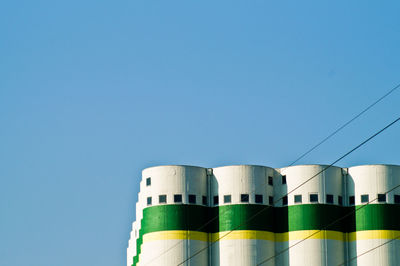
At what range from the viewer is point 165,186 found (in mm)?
90688

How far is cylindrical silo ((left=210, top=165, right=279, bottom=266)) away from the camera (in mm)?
89125

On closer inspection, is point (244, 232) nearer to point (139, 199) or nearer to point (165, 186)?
point (165, 186)

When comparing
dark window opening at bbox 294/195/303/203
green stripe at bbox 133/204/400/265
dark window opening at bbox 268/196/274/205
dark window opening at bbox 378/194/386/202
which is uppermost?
dark window opening at bbox 268/196/274/205

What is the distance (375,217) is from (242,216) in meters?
12.7

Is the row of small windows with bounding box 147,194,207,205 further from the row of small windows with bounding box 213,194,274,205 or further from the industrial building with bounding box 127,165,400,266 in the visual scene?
the row of small windows with bounding box 213,194,274,205

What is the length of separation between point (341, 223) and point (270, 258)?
766 centimetres

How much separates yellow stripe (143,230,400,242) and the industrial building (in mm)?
95

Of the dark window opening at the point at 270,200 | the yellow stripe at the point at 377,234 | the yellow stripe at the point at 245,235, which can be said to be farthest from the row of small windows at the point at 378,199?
the yellow stripe at the point at 245,235

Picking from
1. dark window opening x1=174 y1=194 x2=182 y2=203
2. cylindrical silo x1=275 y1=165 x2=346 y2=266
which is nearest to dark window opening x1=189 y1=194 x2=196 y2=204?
dark window opening x1=174 y1=194 x2=182 y2=203

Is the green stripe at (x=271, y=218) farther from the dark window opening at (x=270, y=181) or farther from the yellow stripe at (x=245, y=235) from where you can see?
the dark window opening at (x=270, y=181)

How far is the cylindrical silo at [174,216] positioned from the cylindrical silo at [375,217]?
14608mm

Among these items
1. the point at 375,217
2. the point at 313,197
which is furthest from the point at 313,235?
the point at 375,217

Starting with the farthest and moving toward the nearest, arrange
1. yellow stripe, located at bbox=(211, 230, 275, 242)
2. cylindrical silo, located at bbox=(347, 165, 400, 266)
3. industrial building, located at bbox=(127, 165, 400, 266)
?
yellow stripe, located at bbox=(211, 230, 275, 242) < industrial building, located at bbox=(127, 165, 400, 266) < cylindrical silo, located at bbox=(347, 165, 400, 266)

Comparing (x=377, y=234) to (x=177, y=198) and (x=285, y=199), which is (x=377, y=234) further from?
(x=177, y=198)
